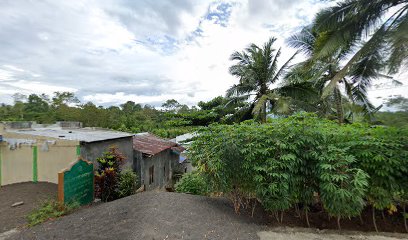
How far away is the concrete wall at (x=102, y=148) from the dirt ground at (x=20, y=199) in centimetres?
135

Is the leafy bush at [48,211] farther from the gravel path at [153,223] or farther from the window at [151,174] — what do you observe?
the window at [151,174]

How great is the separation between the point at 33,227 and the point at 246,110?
12.8 m

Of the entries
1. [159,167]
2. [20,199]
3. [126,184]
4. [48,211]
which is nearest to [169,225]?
[48,211]

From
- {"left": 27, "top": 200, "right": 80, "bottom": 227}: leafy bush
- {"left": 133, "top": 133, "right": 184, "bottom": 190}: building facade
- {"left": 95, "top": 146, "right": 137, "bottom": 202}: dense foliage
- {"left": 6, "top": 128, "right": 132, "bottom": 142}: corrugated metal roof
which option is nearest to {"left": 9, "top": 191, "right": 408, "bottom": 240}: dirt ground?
{"left": 27, "top": 200, "right": 80, "bottom": 227}: leafy bush

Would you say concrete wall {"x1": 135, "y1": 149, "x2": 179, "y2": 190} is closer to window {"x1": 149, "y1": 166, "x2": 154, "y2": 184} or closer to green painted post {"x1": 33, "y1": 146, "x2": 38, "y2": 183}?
window {"x1": 149, "y1": 166, "x2": 154, "y2": 184}

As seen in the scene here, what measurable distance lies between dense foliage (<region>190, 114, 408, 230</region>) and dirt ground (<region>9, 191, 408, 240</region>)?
486 mm

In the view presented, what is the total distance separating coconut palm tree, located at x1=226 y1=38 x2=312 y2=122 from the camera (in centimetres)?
1438

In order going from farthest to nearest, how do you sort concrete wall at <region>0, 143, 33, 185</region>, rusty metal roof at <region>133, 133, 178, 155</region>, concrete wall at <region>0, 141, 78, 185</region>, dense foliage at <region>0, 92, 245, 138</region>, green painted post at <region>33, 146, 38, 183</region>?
dense foliage at <region>0, 92, 245, 138</region>
rusty metal roof at <region>133, 133, 178, 155</region>
concrete wall at <region>0, 143, 33, 185</region>
green painted post at <region>33, 146, 38, 183</region>
concrete wall at <region>0, 141, 78, 185</region>

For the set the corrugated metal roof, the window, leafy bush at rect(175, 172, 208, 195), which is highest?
the corrugated metal roof

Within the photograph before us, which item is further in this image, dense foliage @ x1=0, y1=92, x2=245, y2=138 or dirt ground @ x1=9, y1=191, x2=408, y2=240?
dense foliage @ x1=0, y1=92, x2=245, y2=138

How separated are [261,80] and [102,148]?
10717 millimetres

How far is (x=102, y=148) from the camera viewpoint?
26.3ft

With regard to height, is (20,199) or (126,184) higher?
(126,184)

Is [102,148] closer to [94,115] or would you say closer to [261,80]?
[261,80]
